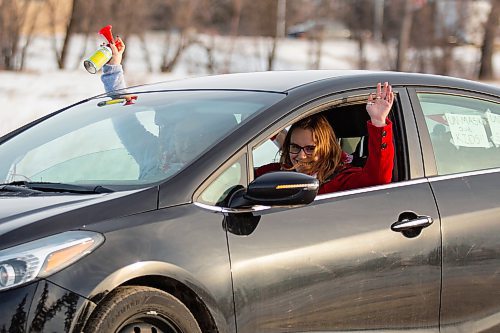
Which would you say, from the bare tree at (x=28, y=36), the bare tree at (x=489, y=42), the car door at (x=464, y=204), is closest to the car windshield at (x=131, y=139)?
the car door at (x=464, y=204)

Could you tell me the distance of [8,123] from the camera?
14289mm

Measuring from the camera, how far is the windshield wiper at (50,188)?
4047 mm

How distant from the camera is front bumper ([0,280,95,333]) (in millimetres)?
3400

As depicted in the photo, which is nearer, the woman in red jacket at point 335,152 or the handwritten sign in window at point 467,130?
the woman in red jacket at point 335,152

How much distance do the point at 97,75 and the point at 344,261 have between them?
21.6 metres

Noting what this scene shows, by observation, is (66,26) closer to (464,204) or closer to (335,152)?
(335,152)

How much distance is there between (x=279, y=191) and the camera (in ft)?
13.0

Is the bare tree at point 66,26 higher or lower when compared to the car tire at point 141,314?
higher

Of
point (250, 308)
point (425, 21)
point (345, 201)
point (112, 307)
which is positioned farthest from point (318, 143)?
point (425, 21)

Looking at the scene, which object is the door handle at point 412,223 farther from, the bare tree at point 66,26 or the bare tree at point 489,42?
the bare tree at point 489,42

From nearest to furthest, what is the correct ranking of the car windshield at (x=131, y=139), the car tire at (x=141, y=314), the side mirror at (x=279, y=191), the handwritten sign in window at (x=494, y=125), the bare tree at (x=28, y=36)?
the car tire at (x=141, y=314)
the side mirror at (x=279, y=191)
the car windshield at (x=131, y=139)
the handwritten sign in window at (x=494, y=125)
the bare tree at (x=28, y=36)

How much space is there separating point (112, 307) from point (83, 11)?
29291 millimetres

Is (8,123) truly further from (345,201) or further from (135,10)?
(135,10)

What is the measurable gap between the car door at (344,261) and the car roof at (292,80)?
193 millimetres
